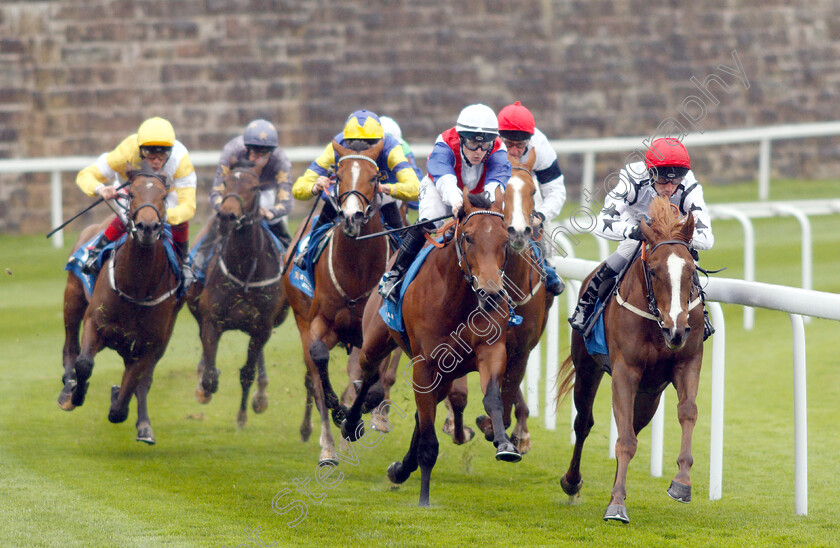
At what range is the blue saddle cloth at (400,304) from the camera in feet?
19.2

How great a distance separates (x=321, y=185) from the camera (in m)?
6.77

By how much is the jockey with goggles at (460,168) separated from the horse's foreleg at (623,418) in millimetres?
1149

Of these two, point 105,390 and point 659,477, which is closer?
point 659,477

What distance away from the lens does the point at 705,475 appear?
6383 millimetres

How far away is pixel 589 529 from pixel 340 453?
2.14 metres

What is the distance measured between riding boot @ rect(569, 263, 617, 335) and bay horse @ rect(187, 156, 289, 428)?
283 centimetres

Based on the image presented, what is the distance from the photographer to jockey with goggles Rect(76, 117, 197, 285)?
23.5 feet

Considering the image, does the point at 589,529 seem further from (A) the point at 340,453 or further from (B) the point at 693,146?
(B) the point at 693,146

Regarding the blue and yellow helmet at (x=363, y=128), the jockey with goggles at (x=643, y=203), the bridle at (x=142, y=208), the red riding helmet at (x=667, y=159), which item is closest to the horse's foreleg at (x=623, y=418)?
the jockey with goggles at (x=643, y=203)

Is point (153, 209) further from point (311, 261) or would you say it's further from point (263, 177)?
point (263, 177)

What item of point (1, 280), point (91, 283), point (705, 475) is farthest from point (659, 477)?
point (1, 280)

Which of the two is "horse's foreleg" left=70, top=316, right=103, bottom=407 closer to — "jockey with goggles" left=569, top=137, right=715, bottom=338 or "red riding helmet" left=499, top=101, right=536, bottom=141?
"red riding helmet" left=499, top=101, right=536, bottom=141

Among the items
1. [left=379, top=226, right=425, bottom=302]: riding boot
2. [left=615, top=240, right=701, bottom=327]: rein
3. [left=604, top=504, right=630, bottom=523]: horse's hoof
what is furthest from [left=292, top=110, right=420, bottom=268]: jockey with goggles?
[left=604, top=504, right=630, bottom=523]: horse's hoof

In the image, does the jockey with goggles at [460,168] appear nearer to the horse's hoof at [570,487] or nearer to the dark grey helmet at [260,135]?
the horse's hoof at [570,487]
